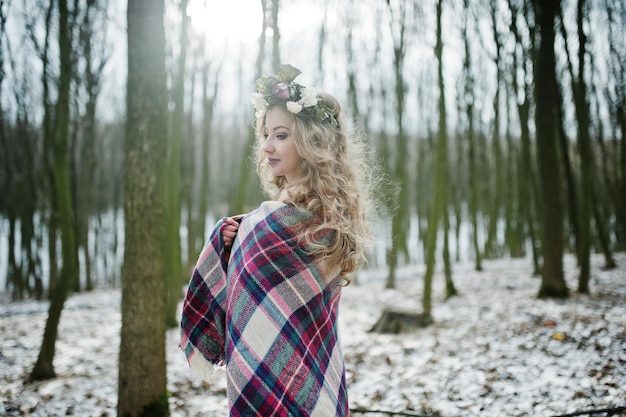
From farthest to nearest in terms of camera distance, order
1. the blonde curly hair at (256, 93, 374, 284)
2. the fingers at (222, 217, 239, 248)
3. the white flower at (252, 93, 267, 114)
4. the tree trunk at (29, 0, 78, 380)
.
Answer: the tree trunk at (29, 0, 78, 380), the white flower at (252, 93, 267, 114), the fingers at (222, 217, 239, 248), the blonde curly hair at (256, 93, 374, 284)

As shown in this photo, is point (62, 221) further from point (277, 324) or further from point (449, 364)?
point (449, 364)

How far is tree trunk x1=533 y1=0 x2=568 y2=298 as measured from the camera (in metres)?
6.91

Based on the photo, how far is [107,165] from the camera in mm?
21422

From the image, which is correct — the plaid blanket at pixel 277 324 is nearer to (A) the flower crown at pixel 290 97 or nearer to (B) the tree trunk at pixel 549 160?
(A) the flower crown at pixel 290 97

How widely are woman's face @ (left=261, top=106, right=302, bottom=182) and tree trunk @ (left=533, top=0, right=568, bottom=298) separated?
6.51m

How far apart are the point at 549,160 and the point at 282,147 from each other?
6.60 meters

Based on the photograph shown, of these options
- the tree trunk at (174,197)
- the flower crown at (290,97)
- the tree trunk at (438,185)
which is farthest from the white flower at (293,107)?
the tree trunk at (438,185)

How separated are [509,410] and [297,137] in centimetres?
308

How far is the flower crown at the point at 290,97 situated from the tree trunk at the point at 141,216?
115 centimetres

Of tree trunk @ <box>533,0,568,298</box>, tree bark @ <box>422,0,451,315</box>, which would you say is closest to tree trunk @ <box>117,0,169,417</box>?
tree bark @ <box>422,0,451,315</box>

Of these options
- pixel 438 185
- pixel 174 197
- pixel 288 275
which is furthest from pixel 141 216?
pixel 438 185

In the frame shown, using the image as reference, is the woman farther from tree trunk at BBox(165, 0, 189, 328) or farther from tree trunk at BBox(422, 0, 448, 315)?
tree trunk at BBox(422, 0, 448, 315)

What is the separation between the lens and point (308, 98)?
2.02 metres

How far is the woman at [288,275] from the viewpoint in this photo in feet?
5.75
